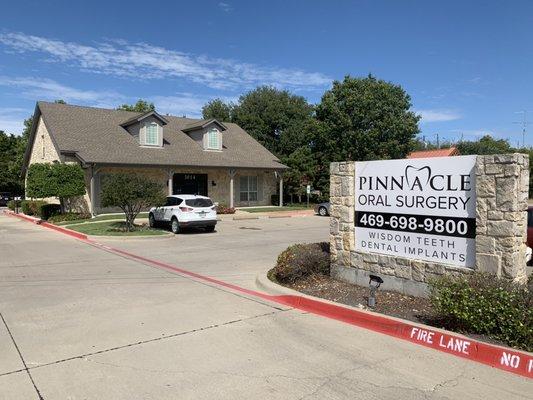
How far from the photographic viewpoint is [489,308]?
547 centimetres

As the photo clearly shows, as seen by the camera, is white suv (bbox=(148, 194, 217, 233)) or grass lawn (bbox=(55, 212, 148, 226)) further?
grass lawn (bbox=(55, 212, 148, 226))

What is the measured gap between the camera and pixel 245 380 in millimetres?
4652

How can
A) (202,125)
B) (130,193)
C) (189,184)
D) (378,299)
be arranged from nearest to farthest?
(378,299), (130,193), (189,184), (202,125)

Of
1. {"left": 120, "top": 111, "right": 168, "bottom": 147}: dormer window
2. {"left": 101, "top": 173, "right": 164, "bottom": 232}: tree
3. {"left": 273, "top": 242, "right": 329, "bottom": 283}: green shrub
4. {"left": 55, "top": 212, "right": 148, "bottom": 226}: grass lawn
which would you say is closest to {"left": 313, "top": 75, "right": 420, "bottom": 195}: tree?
{"left": 120, "top": 111, "right": 168, "bottom": 147}: dormer window

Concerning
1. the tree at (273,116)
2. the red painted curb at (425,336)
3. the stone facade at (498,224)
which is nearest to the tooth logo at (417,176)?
the stone facade at (498,224)

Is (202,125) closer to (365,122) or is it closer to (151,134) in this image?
(151,134)

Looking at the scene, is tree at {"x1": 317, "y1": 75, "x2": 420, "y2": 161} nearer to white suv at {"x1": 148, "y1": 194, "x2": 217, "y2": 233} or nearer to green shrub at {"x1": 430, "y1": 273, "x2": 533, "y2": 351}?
white suv at {"x1": 148, "y1": 194, "x2": 217, "y2": 233}

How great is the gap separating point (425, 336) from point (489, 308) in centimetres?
80

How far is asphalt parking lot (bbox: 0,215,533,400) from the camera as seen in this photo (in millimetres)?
4445

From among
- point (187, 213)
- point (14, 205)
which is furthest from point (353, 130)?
point (14, 205)

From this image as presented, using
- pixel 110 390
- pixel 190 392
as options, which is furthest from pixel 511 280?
pixel 110 390

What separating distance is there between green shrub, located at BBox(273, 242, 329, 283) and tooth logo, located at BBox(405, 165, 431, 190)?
7.52ft

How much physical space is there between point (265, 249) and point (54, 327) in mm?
8777

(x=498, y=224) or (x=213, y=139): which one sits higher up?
(x=213, y=139)
